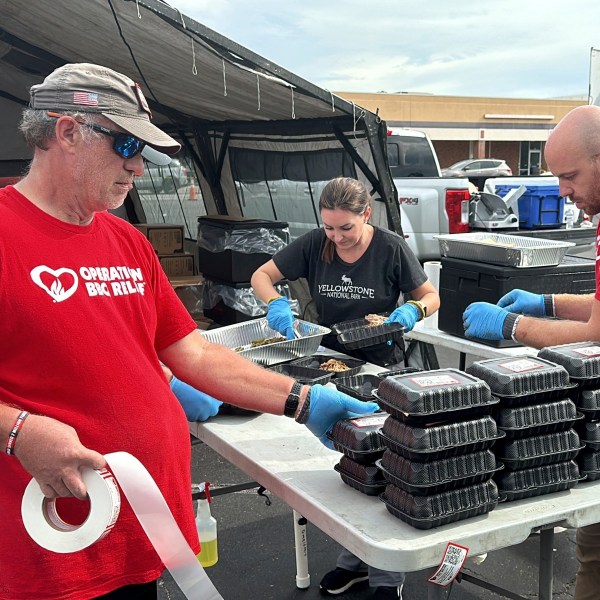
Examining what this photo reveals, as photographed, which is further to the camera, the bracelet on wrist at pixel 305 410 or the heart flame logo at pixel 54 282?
the bracelet on wrist at pixel 305 410

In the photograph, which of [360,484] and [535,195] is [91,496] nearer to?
[360,484]

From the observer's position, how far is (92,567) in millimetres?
1683

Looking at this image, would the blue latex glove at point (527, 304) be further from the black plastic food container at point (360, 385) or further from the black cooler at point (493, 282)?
the black plastic food container at point (360, 385)

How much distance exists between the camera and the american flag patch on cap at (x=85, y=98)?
1696 millimetres

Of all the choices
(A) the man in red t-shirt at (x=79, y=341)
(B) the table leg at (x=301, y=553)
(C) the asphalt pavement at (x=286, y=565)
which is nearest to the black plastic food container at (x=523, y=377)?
(A) the man in red t-shirt at (x=79, y=341)

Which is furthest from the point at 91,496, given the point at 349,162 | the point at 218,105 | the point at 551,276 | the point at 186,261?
the point at 186,261

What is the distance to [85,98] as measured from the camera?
170 cm

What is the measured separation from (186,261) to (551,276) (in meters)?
5.04

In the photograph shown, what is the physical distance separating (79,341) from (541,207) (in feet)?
36.7

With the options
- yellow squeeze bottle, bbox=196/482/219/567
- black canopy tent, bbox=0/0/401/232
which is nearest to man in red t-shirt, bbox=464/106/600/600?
yellow squeeze bottle, bbox=196/482/219/567

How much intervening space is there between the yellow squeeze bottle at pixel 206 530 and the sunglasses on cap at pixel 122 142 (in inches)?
66.4

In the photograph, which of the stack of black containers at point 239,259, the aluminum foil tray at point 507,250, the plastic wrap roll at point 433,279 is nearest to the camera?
the aluminum foil tray at point 507,250

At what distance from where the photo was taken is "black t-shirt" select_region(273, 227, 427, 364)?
12.2 ft

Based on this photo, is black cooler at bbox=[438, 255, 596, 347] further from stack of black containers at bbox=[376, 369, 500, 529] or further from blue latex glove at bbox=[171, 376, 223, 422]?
stack of black containers at bbox=[376, 369, 500, 529]
